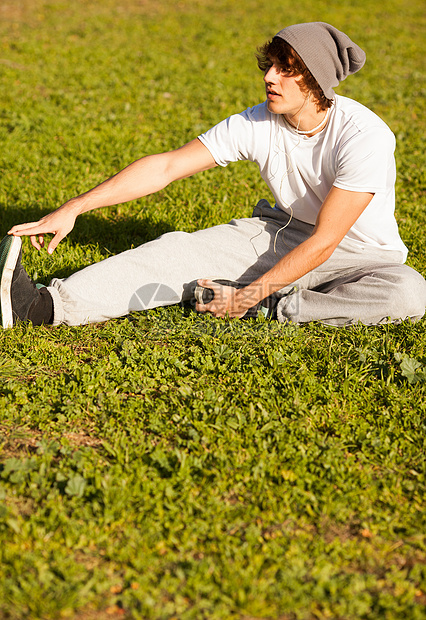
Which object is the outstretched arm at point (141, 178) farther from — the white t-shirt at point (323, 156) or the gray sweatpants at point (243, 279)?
the gray sweatpants at point (243, 279)

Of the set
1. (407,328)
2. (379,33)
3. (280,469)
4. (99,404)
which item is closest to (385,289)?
(407,328)

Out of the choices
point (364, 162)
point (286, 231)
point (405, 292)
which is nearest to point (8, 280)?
point (286, 231)

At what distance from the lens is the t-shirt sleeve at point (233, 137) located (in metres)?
Result: 3.75

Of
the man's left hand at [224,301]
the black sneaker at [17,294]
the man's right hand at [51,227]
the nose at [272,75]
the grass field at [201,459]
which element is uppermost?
the nose at [272,75]

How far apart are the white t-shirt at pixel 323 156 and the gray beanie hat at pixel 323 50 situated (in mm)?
267

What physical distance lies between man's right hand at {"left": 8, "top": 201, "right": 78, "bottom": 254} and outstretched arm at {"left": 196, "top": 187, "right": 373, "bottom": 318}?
858 millimetres

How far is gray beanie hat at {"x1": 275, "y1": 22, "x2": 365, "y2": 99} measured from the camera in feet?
10.7

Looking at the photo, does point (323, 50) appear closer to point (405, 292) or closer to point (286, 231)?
point (286, 231)

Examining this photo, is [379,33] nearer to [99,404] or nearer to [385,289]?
[385,289]

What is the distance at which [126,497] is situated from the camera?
7.82ft

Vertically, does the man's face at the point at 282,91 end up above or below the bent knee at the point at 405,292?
above

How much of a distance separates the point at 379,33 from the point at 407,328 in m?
10.7

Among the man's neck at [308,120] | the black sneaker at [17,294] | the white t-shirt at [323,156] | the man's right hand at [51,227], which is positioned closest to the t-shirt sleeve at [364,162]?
the white t-shirt at [323,156]

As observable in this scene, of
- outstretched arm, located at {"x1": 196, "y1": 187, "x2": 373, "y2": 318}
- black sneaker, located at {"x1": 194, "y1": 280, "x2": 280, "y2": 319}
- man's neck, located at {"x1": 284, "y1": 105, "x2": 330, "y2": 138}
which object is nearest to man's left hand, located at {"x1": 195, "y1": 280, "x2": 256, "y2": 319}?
outstretched arm, located at {"x1": 196, "y1": 187, "x2": 373, "y2": 318}
